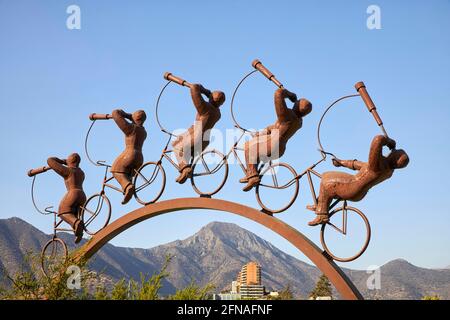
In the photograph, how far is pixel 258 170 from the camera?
8.27 metres

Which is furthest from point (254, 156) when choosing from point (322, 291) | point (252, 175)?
point (322, 291)

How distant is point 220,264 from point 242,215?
61.5 meters

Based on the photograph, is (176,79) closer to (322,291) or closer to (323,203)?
(323,203)

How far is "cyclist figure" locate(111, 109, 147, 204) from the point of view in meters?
9.47

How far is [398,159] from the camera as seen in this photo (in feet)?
23.9

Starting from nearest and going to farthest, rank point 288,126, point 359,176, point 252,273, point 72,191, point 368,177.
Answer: point 368,177 < point 359,176 < point 288,126 < point 72,191 < point 252,273

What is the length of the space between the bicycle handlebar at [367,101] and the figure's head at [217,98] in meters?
2.00

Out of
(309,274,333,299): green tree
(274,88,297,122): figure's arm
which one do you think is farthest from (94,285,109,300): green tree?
(309,274,333,299): green tree

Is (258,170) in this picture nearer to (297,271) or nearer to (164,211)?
(164,211)

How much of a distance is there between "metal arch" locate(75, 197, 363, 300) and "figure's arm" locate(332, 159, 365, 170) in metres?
1.06

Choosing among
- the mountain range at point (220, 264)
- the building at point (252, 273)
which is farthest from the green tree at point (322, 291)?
the mountain range at point (220, 264)

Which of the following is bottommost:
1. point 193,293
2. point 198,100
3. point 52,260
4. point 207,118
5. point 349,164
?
point 193,293

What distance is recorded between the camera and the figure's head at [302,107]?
8.05 m
